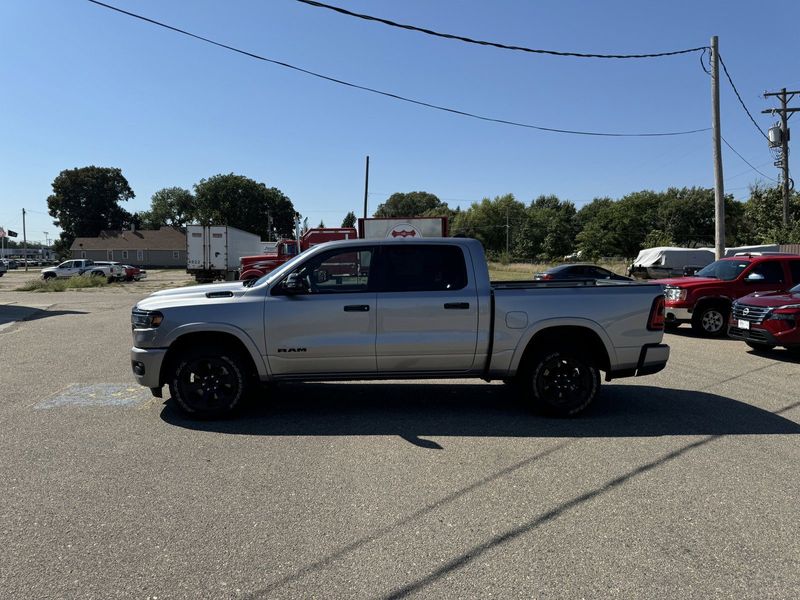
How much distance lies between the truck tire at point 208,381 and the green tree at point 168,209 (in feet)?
372

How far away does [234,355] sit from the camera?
5848 millimetres

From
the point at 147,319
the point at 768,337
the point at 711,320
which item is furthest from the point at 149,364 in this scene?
the point at 711,320

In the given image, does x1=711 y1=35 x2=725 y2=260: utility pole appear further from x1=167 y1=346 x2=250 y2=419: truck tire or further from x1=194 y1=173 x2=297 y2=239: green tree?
x1=194 y1=173 x2=297 y2=239: green tree

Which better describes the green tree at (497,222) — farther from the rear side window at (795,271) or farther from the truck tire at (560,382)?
the truck tire at (560,382)

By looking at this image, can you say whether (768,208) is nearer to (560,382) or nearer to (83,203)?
(560,382)

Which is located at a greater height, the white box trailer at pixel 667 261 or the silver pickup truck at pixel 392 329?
the white box trailer at pixel 667 261

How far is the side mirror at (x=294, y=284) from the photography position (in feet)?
19.1

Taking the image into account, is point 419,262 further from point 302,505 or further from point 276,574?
point 276,574

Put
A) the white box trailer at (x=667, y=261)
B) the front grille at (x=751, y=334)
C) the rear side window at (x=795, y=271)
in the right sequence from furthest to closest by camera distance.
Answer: the white box trailer at (x=667, y=261) < the rear side window at (x=795, y=271) < the front grille at (x=751, y=334)

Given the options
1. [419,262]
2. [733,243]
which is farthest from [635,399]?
[733,243]

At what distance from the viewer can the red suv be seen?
40.5ft

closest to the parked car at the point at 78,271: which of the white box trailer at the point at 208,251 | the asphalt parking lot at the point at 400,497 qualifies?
the white box trailer at the point at 208,251

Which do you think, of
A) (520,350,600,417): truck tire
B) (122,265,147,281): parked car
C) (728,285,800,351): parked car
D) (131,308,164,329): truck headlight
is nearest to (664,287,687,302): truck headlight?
(728,285,800,351): parked car

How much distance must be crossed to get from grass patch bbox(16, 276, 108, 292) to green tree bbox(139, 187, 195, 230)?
80856 mm
